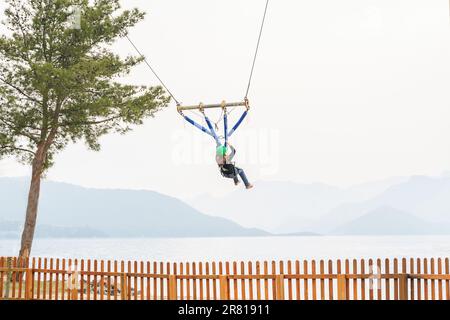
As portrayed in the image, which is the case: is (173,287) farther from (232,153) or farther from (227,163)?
(232,153)

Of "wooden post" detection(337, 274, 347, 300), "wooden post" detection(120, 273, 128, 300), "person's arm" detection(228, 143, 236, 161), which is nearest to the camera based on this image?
"person's arm" detection(228, 143, 236, 161)

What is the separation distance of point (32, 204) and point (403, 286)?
14.3 m

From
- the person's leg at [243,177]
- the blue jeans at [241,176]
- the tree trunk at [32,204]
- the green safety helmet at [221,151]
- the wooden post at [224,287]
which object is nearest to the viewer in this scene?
the green safety helmet at [221,151]

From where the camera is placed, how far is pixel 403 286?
39.2ft

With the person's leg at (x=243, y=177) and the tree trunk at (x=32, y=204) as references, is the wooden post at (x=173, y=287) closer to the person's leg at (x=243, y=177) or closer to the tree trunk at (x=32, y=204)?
the person's leg at (x=243, y=177)

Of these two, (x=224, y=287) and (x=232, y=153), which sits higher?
(x=232, y=153)

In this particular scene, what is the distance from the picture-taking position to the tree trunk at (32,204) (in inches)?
845

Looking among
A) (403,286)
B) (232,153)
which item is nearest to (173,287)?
(232,153)

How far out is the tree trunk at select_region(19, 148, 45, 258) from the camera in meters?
21.5

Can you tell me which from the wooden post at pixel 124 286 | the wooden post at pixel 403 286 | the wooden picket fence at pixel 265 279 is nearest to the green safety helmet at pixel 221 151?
the wooden picket fence at pixel 265 279

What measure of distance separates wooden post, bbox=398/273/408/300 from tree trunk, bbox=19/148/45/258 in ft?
42.8

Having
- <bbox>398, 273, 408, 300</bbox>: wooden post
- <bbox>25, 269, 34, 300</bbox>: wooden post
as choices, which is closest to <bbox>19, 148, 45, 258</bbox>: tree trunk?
<bbox>25, 269, 34, 300</bbox>: wooden post

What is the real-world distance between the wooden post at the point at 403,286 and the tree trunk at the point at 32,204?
42.8 feet

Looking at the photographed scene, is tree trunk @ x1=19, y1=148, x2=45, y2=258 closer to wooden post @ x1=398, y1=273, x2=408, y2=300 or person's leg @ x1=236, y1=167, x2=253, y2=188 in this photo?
person's leg @ x1=236, y1=167, x2=253, y2=188
